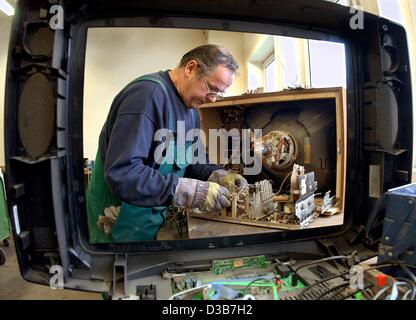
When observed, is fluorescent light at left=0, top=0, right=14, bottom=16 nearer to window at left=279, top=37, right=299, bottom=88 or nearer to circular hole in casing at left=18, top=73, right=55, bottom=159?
window at left=279, top=37, right=299, bottom=88

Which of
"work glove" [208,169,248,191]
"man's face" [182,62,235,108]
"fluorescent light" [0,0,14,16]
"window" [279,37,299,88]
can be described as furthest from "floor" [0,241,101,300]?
"fluorescent light" [0,0,14,16]

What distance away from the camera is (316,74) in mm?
2260

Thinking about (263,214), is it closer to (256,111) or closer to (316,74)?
(256,111)

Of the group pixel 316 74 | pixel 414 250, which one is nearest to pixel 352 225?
pixel 414 250

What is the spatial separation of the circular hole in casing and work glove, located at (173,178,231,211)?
521mm

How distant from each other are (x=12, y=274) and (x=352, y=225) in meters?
2.94

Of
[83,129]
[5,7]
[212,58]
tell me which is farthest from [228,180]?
[5,7]

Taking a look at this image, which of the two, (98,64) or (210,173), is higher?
(98,64)

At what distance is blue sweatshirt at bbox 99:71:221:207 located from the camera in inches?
37.1

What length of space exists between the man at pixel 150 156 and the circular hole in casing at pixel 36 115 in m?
0.23

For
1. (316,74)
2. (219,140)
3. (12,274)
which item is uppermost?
(316,74)

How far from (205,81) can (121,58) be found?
160cm

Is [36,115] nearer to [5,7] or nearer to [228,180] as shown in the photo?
[228,180]

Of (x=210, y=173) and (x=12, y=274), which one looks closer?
A: (x=210, y=173)
